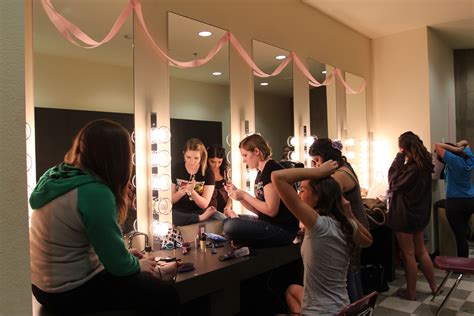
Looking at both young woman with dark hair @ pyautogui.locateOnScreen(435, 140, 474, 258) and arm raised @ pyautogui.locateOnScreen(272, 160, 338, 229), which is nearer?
arm raised @ pyautogui.locateOnScreen(272, 160, 338, 229)

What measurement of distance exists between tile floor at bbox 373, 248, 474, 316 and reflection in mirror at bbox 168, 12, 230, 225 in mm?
1592

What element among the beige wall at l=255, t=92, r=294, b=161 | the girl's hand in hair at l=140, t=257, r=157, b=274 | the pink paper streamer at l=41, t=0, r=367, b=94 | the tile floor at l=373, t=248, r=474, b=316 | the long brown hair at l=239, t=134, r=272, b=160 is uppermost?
the pink paper streamer at l=41, t=0, r=367, b=94

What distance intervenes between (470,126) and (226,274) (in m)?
4.65

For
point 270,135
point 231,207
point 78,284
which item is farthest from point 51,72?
point 270,135

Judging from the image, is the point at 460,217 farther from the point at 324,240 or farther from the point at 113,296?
the point at 113,296

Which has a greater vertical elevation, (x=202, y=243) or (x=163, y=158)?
(x=163, y=158)

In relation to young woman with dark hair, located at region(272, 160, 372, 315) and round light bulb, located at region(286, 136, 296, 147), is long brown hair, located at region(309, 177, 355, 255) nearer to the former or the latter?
young woman with dark hair, located at region(272, 160, 372, 315)

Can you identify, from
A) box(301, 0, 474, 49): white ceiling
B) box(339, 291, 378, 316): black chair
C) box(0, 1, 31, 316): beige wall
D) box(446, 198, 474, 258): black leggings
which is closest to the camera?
box(0, 1, 31, 316): beige wall

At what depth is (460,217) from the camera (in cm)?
353

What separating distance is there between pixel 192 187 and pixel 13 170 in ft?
5.49

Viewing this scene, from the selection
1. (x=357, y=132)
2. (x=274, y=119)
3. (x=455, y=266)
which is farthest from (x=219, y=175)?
(x=357, y=132)

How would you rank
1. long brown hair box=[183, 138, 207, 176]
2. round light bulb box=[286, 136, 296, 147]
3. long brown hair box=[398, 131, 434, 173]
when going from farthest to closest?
round light bulb box=[286, 136, 296, 147] → long brown hair box=[398, 131, 434, 173] → long brown hair box=[183, 138, 207, 176]

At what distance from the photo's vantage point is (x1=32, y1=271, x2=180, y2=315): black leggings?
3.79ft

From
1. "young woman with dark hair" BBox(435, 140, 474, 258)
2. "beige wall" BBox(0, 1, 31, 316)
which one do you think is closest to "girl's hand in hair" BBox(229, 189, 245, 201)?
"beige wall" BBox(0, 1, 31, 316)
